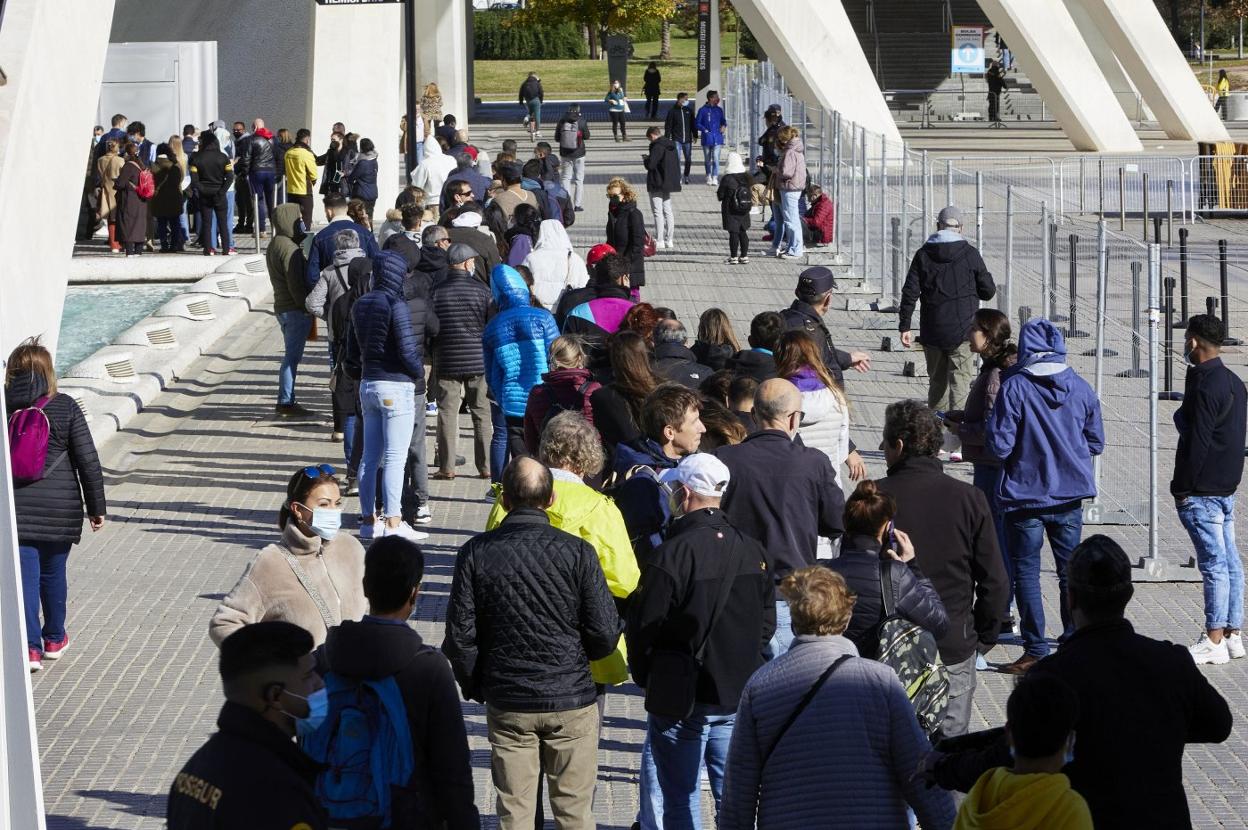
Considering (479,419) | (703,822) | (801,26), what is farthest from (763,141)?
A: (703,822)

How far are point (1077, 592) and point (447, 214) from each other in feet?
33.8

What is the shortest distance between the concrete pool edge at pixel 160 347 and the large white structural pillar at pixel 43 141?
112cm

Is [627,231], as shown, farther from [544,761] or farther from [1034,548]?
[544,761]

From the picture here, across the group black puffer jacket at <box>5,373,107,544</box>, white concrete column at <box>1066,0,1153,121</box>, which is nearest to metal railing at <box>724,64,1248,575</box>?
black puffer jacket at <box>5,373,107,544</box>

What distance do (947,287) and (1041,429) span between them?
16.7 ft

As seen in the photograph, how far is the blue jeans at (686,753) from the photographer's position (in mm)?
6109

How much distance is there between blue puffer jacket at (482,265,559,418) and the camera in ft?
36.1

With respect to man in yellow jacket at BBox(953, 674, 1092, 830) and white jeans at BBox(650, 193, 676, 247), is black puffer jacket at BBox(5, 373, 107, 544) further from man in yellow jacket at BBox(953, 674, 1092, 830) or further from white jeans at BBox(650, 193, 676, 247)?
white jeans at BBox(650, 193, 676, 247)

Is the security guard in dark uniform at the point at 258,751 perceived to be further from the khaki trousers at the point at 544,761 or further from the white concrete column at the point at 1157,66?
the white concrete column at the point at 1157,66

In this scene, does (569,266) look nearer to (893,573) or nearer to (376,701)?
(893,573)

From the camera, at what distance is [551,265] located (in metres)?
14.0

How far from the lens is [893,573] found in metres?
5.83

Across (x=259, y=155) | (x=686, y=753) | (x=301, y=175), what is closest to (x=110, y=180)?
(x=259, y=155)

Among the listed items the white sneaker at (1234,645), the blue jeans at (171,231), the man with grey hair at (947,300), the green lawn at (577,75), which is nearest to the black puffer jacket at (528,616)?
the white sneaker at (1234,645)
